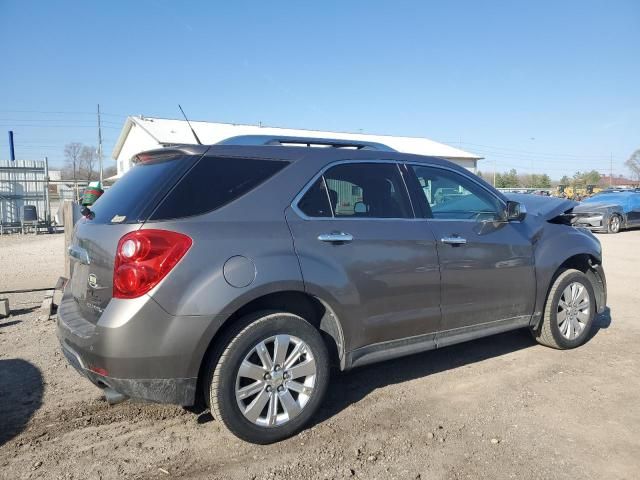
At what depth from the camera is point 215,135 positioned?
1080 inches

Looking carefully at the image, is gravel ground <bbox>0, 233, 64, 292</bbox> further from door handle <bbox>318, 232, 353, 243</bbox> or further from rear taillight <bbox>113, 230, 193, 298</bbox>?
door handle <bbox>318, 232, 353, 243</bbox>

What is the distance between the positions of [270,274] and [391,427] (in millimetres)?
1355

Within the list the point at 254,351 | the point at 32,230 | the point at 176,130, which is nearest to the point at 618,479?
the point at 254,351

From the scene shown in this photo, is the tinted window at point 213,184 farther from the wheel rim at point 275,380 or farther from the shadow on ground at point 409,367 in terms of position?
the shadow on ground at point 409,367

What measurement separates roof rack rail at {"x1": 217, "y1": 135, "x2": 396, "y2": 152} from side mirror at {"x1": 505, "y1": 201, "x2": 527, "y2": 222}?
124 cm

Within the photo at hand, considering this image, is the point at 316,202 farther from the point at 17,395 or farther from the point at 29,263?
the point at 29,263

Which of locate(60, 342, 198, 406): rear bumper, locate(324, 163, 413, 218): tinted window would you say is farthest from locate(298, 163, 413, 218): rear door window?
locate(60, 342, 198, 406): rear bumper

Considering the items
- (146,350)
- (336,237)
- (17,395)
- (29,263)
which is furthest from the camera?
(29,263)

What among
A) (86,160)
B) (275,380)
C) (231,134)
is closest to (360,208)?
(275,380)

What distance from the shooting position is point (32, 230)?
20.7m

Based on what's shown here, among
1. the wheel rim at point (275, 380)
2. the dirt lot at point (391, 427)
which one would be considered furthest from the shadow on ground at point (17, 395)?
the wheel rim at point (275, 380)

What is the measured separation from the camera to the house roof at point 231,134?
26.6 metres

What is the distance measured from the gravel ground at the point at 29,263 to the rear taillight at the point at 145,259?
252 inches

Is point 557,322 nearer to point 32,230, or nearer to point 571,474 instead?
point 571,474
